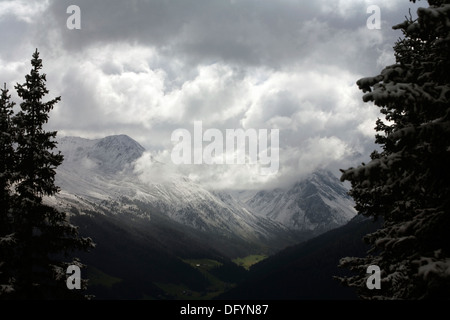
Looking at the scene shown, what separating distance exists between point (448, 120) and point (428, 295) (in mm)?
3931

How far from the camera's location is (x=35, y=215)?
15758mm

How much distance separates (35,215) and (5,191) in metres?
1.83

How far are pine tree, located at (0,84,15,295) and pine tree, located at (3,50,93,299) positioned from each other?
27cm

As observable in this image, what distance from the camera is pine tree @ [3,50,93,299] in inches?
601

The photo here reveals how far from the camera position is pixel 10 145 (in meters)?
16.4

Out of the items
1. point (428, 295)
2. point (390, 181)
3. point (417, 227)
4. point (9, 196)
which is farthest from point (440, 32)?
point (9, 196)

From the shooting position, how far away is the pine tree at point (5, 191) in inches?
577
